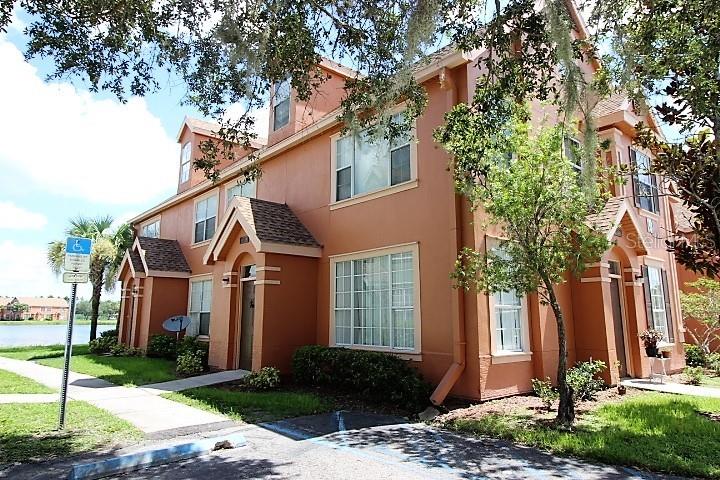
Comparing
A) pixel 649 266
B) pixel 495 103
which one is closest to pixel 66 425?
pixel 495 103

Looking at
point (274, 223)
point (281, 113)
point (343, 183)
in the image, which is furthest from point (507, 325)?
point (281, 113)

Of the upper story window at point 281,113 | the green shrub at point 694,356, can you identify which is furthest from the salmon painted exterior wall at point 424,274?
the green shrub at point 694,356

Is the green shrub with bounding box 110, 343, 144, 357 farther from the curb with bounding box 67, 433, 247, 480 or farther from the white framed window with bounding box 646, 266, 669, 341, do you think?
the white framed window with bounding box 646, 266, 669, 341

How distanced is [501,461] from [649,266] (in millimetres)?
10610

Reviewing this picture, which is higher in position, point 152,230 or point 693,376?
point 152,230

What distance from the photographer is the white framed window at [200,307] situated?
59.5 ft

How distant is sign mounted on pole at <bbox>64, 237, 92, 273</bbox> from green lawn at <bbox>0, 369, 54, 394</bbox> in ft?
16.7

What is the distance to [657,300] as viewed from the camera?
14.2 meters

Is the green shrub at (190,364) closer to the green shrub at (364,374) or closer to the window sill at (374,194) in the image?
the green shrub at (364,374)

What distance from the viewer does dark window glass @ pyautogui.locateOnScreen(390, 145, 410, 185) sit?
11.2 meters

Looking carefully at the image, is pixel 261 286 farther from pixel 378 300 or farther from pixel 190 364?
pixel 190 364

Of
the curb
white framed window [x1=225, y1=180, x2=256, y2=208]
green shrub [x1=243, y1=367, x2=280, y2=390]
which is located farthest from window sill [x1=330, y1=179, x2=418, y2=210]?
the curb

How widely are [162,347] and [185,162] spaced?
356 inches

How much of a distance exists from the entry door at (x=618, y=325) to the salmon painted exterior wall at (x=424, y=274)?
6.6 inches
